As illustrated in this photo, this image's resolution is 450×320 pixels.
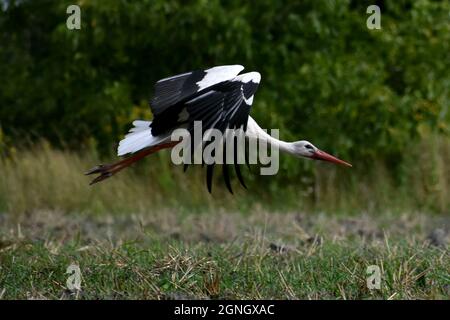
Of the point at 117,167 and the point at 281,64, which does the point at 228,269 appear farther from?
the point at 281,64

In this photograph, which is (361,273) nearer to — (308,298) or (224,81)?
(308,298)

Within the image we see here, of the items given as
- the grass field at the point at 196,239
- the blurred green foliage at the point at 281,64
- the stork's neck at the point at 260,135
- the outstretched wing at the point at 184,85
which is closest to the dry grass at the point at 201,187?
the grass field at the point at 196,239

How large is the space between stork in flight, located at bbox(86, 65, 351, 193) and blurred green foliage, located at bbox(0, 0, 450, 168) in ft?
14.4

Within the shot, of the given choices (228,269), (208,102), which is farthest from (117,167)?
(228,269)

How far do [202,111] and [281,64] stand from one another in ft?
20.9

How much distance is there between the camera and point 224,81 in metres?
5.78

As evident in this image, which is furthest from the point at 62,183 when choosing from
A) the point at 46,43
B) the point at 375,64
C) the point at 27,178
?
the point at 375,64

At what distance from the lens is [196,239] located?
7898mm

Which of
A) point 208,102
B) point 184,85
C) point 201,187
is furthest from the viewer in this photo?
point 201,187

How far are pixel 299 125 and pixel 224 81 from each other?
594cm

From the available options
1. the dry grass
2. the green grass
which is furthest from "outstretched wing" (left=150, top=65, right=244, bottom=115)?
the dry grass

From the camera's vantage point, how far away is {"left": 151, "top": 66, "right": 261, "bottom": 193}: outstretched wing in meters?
5.33

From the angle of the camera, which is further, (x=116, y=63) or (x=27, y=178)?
(x=116, y=63)

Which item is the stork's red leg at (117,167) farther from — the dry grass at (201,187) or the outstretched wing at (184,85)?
the dry grass at (201,187)
